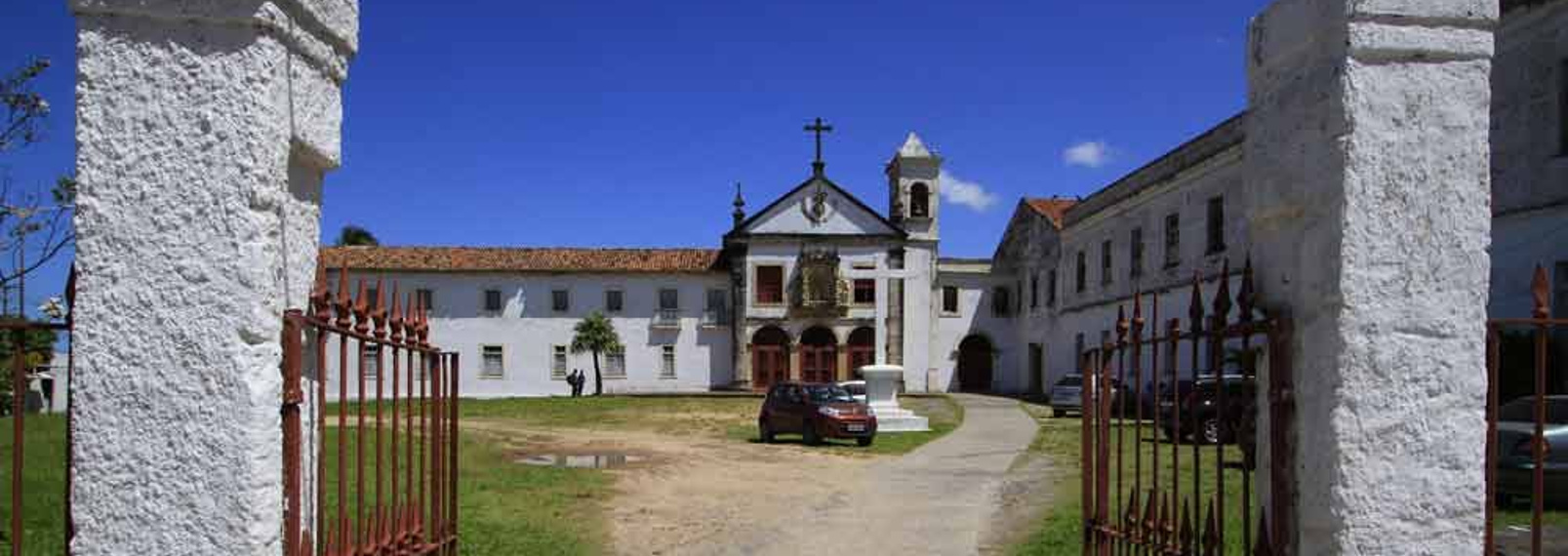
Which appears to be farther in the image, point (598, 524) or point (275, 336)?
point (598, 524)

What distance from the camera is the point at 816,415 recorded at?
19234 millimetres

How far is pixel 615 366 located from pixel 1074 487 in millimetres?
29810

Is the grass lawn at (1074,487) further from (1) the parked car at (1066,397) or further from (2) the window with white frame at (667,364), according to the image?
(2) the window with white frame at (667,364)

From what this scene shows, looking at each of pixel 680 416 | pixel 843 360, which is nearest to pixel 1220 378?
pixel 680 416

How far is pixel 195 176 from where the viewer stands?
2836 mm

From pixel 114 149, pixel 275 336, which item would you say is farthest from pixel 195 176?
pixel 275 336

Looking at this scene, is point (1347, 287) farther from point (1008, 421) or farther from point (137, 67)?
point (1008, 421)

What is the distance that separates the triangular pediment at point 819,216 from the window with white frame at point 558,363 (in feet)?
27.2

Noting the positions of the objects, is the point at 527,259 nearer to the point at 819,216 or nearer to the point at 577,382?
the point at 577,382

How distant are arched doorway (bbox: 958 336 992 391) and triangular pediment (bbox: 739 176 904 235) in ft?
16.6

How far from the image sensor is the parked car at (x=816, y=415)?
19.0 m

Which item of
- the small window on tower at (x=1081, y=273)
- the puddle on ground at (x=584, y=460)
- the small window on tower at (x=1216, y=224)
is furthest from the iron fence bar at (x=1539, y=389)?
the small window on tower at (x=1081, y=273)

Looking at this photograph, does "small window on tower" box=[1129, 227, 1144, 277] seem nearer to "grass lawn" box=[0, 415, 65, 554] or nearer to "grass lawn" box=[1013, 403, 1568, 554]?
"grass lawn" box=[1013, 403, 1568, 554]

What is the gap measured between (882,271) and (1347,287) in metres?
25.0
